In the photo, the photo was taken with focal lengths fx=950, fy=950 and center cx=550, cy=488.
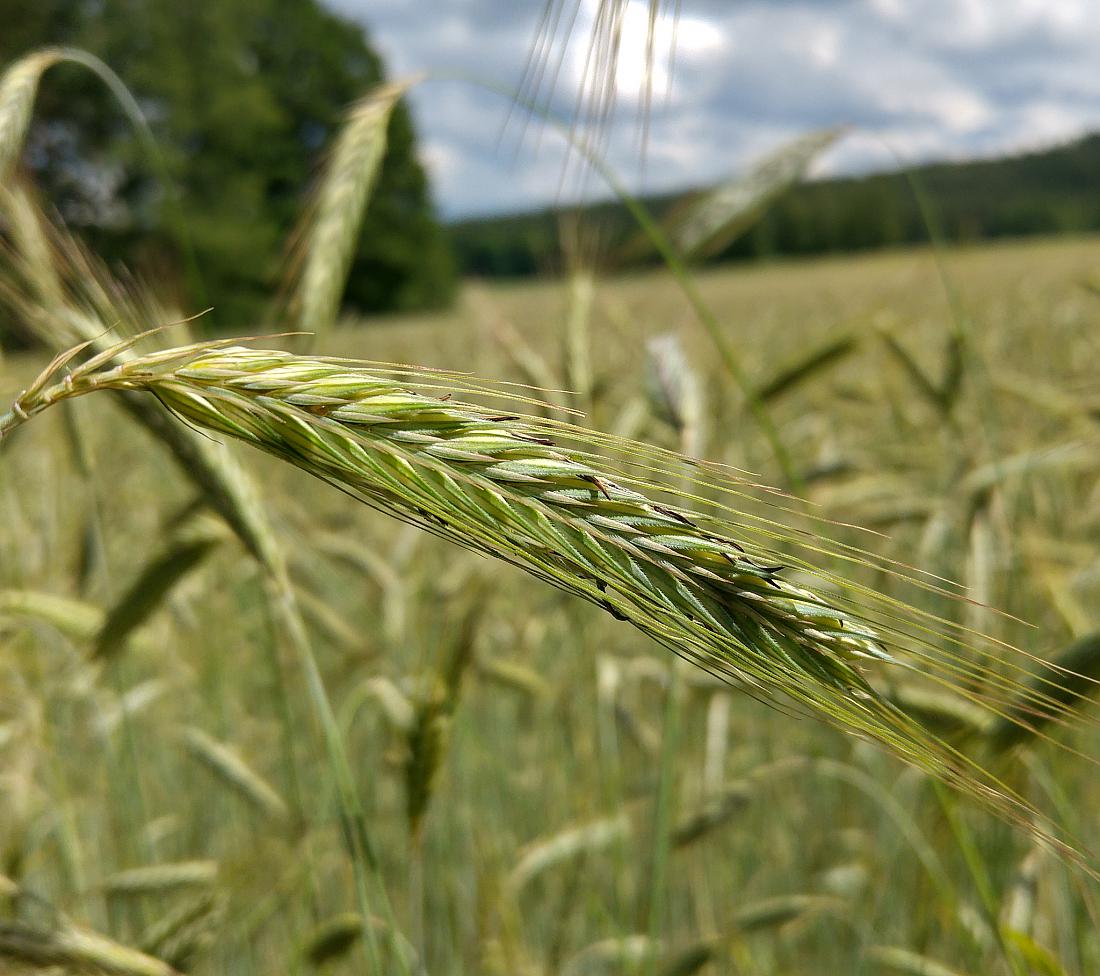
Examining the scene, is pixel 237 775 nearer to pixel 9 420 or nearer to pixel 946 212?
pixel 9 420

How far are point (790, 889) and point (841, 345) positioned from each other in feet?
3.84

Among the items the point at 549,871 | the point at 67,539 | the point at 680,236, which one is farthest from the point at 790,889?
the point at 67,539

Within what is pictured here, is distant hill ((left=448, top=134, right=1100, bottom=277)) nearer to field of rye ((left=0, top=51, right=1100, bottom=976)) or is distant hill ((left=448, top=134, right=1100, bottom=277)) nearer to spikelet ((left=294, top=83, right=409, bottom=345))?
field of rye ((left=0, top=51, right=1100, bottom=976))

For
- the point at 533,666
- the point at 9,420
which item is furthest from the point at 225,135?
the point at 9,420

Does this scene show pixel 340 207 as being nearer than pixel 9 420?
No

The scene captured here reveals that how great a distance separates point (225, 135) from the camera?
91.2ft

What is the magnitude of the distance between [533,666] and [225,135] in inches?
1143

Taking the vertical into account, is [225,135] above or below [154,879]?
above

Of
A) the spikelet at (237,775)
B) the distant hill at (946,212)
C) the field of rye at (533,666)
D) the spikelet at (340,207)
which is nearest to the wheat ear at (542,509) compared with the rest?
the field of rye at (533,666)

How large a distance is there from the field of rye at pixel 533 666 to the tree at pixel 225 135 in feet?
42.6

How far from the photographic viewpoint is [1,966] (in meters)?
1.02

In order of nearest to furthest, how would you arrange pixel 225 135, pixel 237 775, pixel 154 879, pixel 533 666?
pixel 154 879 < pixel 237 775 < pixel 533 666 < pixel 225 135

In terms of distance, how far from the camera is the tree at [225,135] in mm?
21969

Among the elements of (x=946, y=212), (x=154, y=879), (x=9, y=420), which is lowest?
(x=154, y=879)
